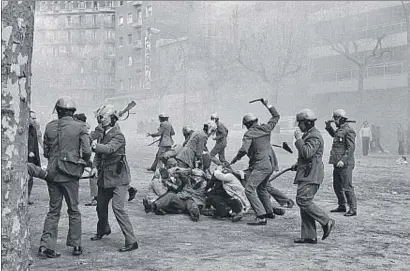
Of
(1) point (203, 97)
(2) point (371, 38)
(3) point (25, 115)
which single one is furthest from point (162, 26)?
(3) point (25, 115)

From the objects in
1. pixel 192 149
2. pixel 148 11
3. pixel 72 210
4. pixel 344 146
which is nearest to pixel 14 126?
pixel 72 210

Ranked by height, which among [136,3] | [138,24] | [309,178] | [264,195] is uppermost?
[136,3]

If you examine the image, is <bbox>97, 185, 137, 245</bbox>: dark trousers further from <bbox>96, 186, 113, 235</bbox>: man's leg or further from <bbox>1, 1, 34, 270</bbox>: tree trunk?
<bbox>1, 1, 34, 270</bbox>: tree trunk

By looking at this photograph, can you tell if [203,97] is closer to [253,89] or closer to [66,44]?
[253,89]

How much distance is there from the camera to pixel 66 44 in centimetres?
7588

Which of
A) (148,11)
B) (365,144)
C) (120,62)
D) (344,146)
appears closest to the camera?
(344,146)

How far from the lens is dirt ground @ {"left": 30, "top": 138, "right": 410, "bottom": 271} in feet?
17.5

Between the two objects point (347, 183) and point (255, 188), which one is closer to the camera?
point (255, 188)

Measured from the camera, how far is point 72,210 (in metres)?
5.55

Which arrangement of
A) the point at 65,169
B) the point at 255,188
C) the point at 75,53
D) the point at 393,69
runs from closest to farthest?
1. the point at 65,169
2. the point at 255,188
3. the point at 393,69
4. the point at 75,53

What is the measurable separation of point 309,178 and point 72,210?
2858mm

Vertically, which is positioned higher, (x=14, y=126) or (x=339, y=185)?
(x=14, y=126)

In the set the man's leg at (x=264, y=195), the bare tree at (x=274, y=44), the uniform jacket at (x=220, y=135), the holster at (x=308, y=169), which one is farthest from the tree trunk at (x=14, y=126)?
the bare tree at (x=274, y=44)

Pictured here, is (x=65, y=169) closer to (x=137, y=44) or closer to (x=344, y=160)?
(x=344, y=160)
